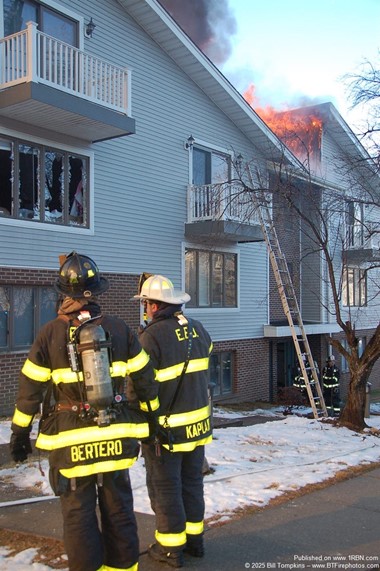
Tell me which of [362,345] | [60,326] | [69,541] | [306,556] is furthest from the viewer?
[362,345]

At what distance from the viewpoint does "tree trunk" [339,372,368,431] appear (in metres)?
9.55

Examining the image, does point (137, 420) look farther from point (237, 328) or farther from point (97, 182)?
point (237, 328)

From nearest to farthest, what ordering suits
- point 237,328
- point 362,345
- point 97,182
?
point 97,182
point 237,328
point 362,345

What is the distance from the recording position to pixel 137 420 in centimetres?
352

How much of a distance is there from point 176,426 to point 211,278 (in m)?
11.8

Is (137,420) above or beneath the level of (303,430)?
above

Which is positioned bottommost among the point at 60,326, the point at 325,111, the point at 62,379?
the point at 62,379

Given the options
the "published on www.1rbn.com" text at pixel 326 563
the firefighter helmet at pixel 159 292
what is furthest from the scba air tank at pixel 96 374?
the "published on www.1rbn.com" text at pixel 326 563

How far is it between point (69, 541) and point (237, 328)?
526 inches

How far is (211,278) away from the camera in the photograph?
15664mm

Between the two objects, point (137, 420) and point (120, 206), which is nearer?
point (137, 420)

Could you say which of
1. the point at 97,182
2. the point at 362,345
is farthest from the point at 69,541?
the point at 362,345

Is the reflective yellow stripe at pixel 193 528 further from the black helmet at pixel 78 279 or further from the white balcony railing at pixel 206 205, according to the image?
the white balcony railing at pixel 206 205

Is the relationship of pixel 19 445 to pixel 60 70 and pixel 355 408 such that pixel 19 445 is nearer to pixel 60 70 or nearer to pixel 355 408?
pixel 355 408
